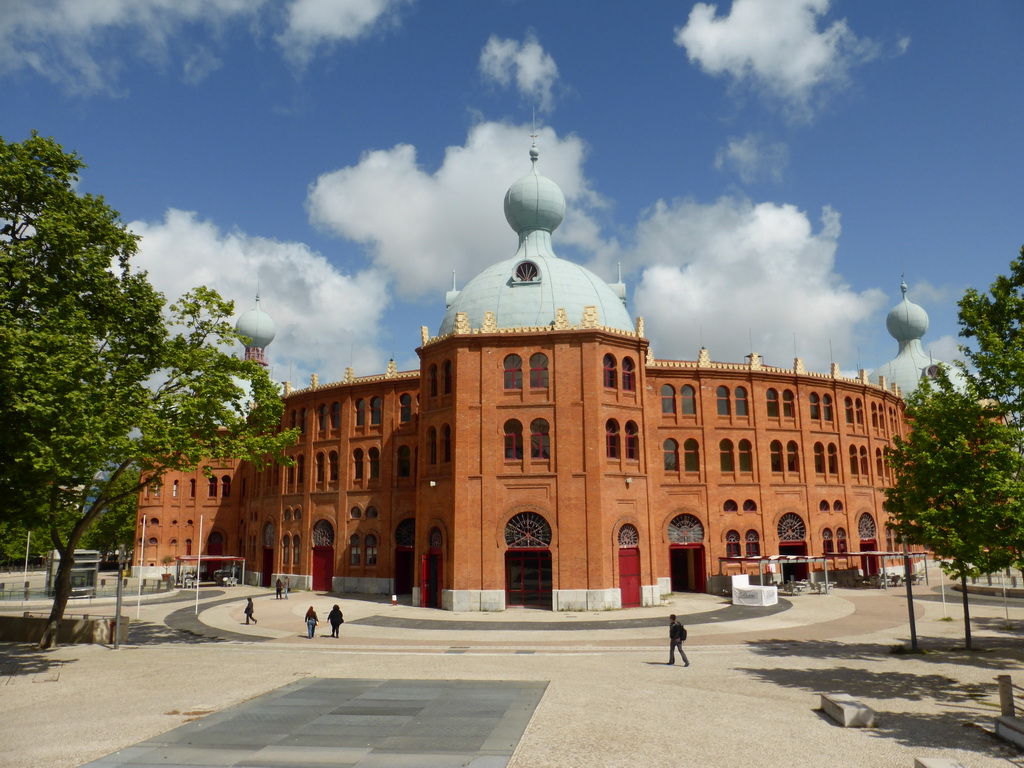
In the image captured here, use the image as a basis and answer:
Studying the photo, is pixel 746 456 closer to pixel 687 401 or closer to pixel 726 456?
pixel 726 456

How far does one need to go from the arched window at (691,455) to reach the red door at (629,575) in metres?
10.8

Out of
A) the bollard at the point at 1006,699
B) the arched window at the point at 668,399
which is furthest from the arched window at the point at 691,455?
the bollard at the point at 1006,699

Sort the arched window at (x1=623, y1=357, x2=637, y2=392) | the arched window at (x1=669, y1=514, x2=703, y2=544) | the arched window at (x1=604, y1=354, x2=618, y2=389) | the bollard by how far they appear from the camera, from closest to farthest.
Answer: the bollard
the arched window at (x1=604, y1=354, x2=618, y2=389)
the arched window at (x1=623, y1=357, x2=637, y2=392)
the arched window at (x1=669, y1=514, x2=703, y2=544)

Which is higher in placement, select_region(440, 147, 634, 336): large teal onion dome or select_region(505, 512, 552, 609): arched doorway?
select_region(440, 147, 634, 336): large teal onion dome

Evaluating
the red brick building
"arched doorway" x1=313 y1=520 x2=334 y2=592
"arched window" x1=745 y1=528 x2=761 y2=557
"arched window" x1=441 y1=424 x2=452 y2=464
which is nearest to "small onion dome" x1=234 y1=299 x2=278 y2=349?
the red brick building

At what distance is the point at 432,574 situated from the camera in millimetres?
42250

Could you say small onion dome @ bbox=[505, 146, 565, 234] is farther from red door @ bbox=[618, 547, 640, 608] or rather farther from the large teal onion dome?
red door @ bbox=[618, 547, 640, 608]

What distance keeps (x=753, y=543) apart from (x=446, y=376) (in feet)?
78.7

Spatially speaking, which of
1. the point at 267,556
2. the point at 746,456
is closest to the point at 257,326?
the point at 267,556

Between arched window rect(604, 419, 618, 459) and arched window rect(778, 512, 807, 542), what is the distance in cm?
1671

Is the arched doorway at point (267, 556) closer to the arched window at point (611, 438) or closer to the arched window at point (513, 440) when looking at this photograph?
the arched window at point (513, 440)

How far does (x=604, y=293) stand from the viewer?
46906 millimetres

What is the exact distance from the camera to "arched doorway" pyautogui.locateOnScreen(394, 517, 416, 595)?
163ft

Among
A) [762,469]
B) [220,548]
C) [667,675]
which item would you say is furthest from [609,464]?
[220,548]
